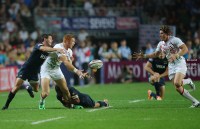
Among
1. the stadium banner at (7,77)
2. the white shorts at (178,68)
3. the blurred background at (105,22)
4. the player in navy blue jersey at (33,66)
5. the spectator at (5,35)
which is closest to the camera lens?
the white shorts at (178,68)

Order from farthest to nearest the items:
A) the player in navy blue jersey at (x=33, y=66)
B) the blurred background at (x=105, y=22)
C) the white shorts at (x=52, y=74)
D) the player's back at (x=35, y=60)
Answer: the blurred background at (x=105, y=22), the player's back at (x=35, y=60), the player in navy blue jersey at (x=33, y=66), the white shorts at (x=52, y=74)

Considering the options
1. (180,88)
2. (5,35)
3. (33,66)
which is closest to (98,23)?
(5,35)

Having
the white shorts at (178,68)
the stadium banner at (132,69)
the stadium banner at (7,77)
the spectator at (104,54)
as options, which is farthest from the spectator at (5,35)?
the white shorts at (178,68)

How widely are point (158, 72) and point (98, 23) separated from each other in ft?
45.1

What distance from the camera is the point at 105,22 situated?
2741 centimetres

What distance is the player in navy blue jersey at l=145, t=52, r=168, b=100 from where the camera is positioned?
13.6m

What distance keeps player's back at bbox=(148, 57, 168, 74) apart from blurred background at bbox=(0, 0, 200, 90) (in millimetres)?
8931

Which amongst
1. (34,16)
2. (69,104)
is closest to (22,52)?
(34,16)

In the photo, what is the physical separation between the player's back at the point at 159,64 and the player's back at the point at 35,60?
434cm

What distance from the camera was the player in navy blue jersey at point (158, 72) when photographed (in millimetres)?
13594

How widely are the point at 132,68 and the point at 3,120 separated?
1494 centimetres

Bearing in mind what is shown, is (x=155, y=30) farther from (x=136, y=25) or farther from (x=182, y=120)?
(x=182, y=120)

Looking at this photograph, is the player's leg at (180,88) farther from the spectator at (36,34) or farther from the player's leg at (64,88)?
the spectator at (36,34)

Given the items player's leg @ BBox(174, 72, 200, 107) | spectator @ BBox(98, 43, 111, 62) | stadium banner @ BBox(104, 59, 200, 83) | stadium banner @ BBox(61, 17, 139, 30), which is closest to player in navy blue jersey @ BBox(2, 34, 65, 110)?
player's leg @ BBox(174, 72, 200, 107)
